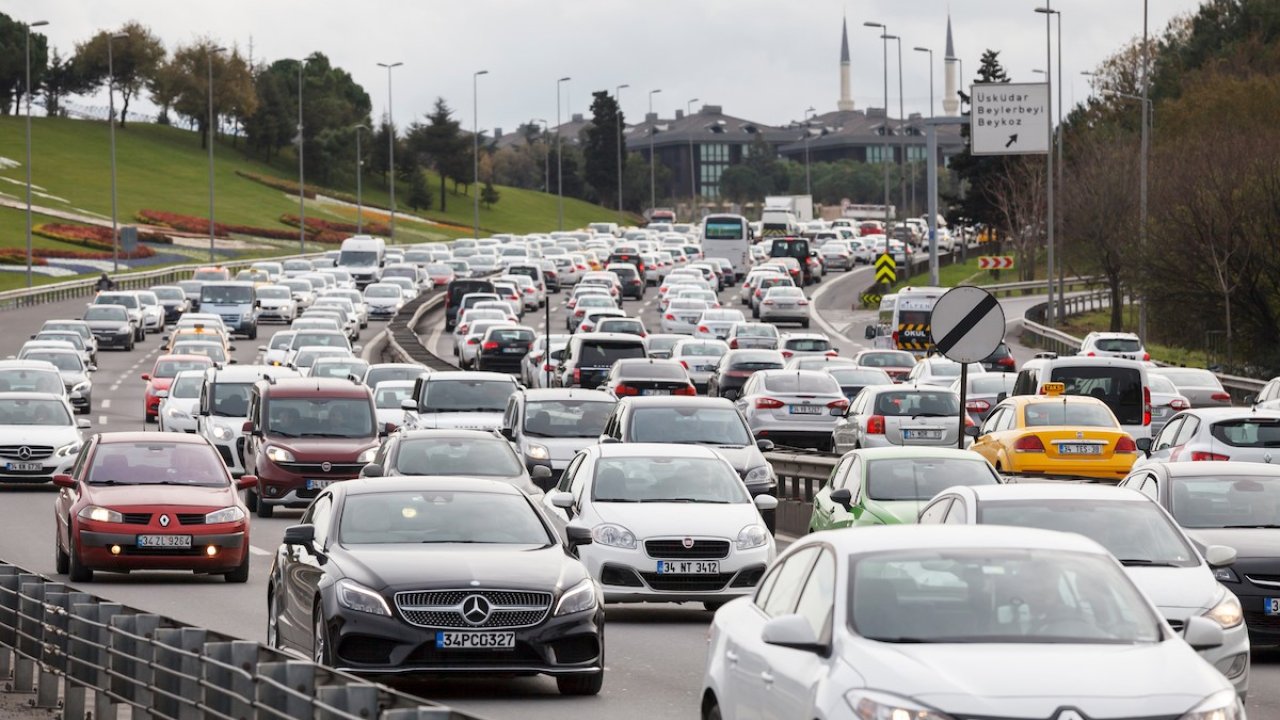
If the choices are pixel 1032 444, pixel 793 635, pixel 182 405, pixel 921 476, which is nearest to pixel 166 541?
pixel 921 476

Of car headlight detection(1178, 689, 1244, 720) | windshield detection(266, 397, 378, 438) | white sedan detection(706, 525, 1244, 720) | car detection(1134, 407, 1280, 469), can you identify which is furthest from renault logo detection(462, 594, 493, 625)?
windshield detection(266, 397, 378, 438)

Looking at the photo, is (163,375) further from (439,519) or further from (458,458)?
(439,519)

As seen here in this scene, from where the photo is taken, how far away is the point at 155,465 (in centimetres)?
2269

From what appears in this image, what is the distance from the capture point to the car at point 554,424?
98.0 ft

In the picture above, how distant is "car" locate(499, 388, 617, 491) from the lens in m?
29.9

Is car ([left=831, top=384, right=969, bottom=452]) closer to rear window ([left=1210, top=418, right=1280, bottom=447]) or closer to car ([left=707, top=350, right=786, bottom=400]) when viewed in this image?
rear window ([left=1210, top=418, right=1280, bottom=447])

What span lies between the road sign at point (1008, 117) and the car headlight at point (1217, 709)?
60758 mm

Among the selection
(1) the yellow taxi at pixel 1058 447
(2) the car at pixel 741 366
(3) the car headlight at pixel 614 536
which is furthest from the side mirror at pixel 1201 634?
(2) the car at pixel 741 366

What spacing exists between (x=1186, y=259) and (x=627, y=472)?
150 feet

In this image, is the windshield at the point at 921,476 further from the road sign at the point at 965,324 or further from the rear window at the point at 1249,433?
the rear window at the point at 1249,433

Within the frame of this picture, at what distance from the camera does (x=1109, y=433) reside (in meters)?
27.9

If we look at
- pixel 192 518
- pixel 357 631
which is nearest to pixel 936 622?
pixel 357 631

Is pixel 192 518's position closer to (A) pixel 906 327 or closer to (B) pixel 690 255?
(A) pixel 906 327

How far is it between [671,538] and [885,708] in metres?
10.6
